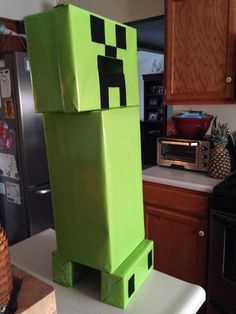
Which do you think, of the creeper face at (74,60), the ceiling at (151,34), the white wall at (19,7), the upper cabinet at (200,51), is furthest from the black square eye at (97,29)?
the white wall at (19,7)

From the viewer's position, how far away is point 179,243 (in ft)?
6.01

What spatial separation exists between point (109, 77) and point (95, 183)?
241 mm

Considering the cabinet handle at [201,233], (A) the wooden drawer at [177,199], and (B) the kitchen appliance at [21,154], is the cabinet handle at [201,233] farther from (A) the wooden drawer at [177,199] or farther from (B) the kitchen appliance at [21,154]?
(B) the kitchen appliance at [21,154]

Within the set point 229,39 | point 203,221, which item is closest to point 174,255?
point 203,221

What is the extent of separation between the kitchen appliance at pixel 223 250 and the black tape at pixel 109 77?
1.04m

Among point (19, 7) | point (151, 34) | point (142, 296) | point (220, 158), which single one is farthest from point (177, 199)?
point (151, 34)

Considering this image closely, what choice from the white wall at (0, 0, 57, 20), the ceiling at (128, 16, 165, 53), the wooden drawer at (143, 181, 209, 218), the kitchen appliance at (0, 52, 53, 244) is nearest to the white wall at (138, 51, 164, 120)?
the ceiling at (128, 16, 165, 53)

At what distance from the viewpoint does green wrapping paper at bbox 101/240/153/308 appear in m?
0.67

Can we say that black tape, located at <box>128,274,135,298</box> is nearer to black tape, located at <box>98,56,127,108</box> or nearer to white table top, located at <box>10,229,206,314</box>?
white table top, located at <box>10,229,206,314</box>

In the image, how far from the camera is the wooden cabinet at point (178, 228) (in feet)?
5.59

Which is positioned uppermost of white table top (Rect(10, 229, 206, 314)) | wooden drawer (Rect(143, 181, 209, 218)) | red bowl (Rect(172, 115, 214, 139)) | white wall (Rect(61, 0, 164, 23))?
white wall (Rect(61, 0, 164, 23))

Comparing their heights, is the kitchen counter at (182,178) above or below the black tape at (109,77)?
below

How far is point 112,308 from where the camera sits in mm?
672

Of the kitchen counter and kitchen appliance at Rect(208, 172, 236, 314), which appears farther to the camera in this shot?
the kitchen counter
